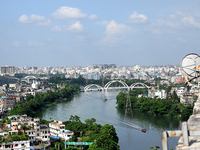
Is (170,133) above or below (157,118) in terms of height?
above

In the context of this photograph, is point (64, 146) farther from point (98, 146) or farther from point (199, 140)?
point (199, 140)

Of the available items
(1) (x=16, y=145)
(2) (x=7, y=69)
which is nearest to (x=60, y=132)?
(1) (x=16, y=145)

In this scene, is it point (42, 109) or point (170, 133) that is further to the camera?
point (42, 109)

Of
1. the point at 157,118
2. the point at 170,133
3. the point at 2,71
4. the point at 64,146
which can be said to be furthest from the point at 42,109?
the point at 2,71

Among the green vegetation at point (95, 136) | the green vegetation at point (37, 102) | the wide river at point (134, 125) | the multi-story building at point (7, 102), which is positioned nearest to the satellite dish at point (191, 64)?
the green vegetation at point (95, 136)

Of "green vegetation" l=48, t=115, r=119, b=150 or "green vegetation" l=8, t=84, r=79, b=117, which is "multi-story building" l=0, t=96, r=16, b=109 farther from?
"green vegetation" l=48, t=115, r=119, b=150

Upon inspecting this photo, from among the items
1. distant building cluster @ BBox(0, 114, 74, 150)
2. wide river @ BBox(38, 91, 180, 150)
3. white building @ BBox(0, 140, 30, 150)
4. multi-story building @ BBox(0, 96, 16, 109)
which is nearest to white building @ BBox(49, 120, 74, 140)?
distant building cluster @ BBox(0, 114, 74, 150)

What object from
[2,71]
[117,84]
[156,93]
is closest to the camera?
[156,93]

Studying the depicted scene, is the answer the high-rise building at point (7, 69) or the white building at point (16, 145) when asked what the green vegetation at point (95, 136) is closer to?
the white building at point (16, 145)
